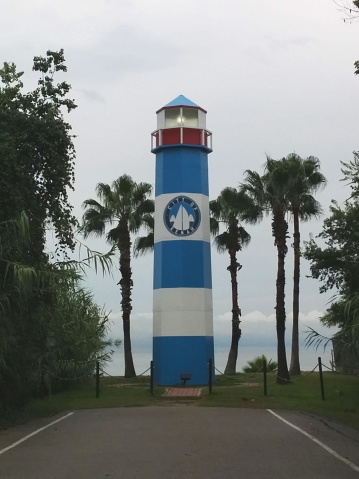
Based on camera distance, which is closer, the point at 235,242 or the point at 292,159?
the point at 292,159

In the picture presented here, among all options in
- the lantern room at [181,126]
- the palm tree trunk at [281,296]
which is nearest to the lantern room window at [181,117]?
the lantern room at [181,126]

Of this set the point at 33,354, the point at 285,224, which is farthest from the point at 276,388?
the point at 33,354

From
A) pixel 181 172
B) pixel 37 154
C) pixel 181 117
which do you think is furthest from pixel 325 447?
pixel 181 117

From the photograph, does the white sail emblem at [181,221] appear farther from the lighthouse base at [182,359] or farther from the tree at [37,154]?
the tree at [37,154]

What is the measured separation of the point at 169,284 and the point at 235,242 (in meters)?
12.5

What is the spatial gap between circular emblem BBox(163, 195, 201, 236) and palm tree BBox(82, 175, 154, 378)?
339 inches

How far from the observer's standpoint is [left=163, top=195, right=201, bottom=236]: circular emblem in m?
35.2

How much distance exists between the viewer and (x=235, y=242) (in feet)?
153

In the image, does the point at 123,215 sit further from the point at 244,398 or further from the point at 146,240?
the point at 244,398

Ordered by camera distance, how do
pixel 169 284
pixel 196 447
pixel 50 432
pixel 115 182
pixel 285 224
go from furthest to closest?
pixel 115 182 → pixel 285 224 → pixel 169 284 → pixel 50 432 → pixel 196 447

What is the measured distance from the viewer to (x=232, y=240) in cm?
4647

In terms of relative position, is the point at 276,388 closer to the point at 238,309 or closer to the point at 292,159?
the point at 292,159

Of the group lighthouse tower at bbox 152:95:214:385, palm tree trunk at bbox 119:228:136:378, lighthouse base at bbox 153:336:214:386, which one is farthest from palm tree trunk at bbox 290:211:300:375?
palm tree trunk at bbox 119:228:136:378

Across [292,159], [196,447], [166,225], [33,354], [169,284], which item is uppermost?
[292,159]
